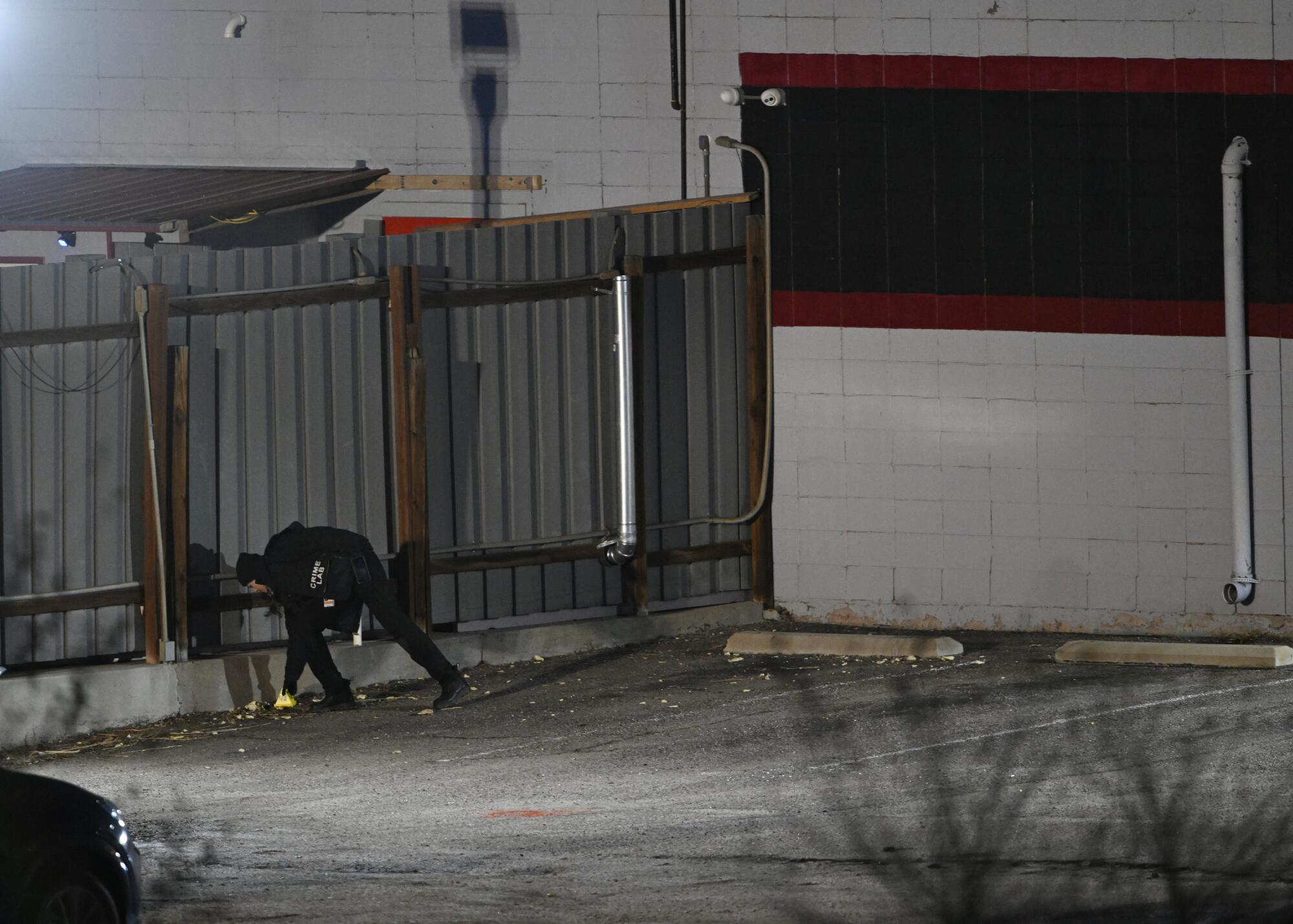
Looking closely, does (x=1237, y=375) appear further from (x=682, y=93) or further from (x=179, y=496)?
(x=179, y=496)

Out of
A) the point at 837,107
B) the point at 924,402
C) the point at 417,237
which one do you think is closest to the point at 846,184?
the point at 837,107

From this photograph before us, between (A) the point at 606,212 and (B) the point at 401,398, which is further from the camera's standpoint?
(A) the point at 606,212

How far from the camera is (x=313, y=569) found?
10312 mm

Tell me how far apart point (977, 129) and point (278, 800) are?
775 cm

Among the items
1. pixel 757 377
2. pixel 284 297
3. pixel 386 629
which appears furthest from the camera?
pixel 757 377

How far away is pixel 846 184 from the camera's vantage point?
13.2m

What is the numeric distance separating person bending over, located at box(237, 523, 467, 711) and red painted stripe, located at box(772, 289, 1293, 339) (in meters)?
4.19

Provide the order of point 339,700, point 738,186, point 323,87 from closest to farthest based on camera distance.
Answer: point 339,700
point 738,186
point 323,87

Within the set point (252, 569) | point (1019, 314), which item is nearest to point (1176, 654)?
point (1019, 314)

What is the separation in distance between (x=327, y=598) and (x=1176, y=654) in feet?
18.0

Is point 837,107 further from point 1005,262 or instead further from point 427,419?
point 427,419

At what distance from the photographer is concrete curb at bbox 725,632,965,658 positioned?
457 inches

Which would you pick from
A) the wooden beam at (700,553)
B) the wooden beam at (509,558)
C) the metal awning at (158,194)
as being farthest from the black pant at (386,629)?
the metal awning at (158,194)

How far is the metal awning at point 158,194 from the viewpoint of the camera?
12148 millimetres
